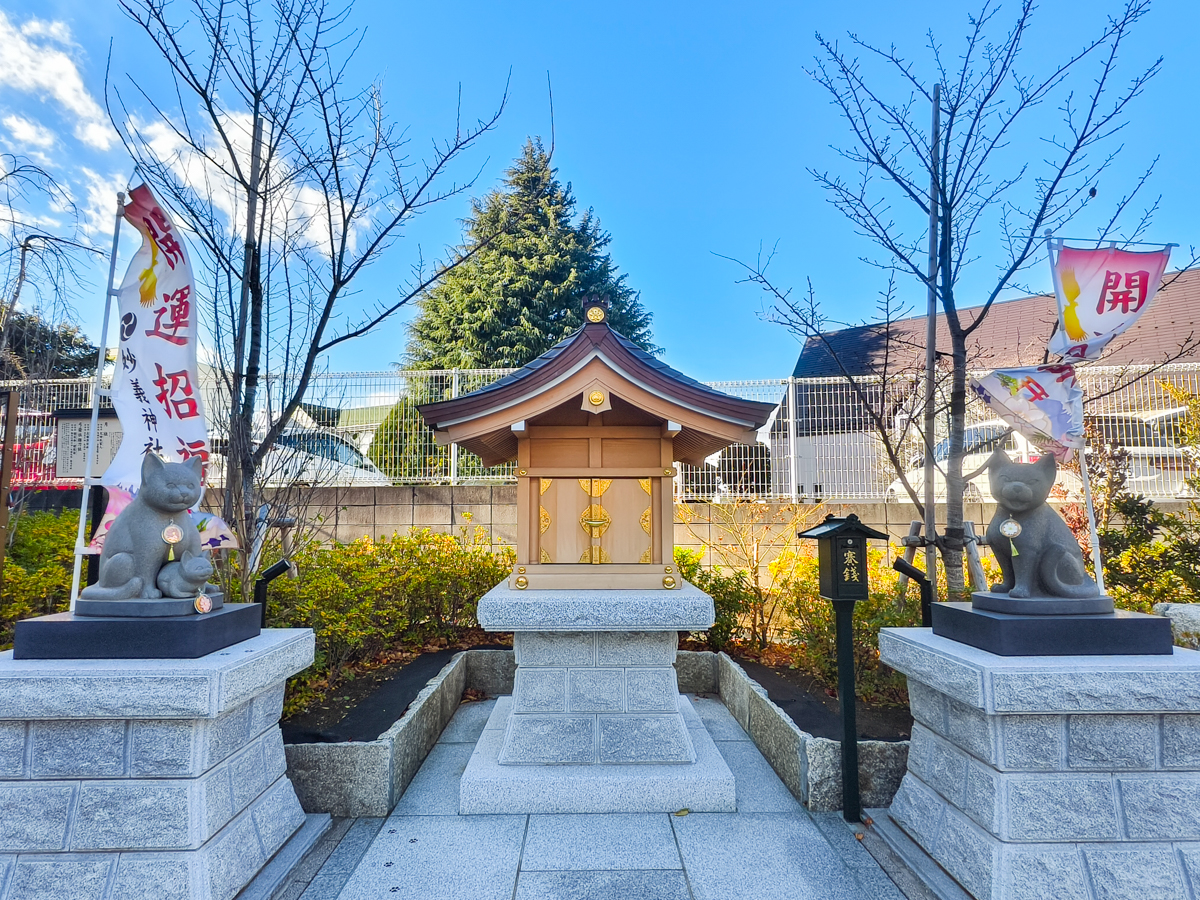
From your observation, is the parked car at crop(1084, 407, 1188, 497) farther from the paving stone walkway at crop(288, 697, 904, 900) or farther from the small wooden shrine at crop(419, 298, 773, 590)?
the paving stone walkway at crop(288, 697, 904, 900)

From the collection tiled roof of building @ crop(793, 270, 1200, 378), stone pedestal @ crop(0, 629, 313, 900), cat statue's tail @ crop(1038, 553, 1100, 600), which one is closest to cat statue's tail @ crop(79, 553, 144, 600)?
stone pedestal @ crop(0, 629, 313, 900)

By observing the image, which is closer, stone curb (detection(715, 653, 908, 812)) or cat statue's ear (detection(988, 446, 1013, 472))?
cat statue's ear (detection(988, 446, 1013, 472))

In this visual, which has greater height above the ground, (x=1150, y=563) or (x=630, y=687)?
(x=1150, y=563)

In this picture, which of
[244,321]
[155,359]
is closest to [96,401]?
[155,359]

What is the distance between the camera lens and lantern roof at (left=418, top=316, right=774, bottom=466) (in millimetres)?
3629

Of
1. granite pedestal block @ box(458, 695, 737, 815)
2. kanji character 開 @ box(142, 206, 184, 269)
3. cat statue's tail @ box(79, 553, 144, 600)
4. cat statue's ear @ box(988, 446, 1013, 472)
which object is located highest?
kanji character 開 @ box(142, 206, 184, 269)

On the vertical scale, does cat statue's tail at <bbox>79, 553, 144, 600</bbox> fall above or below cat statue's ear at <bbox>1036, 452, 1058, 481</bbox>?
below

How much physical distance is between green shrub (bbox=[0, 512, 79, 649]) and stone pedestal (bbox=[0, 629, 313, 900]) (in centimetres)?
338

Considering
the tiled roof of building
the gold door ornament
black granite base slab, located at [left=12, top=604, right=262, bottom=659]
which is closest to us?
black granite base slab, located at [left=12, top=604, right=262, bottom=659]

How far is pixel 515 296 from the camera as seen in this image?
1623 centimetres

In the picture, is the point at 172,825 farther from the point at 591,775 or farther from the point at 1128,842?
the point at 1128,842

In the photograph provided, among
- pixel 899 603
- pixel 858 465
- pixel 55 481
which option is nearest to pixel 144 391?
pixel 899 603

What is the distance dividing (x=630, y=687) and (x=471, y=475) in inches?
216

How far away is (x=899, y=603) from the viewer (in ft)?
15.7
